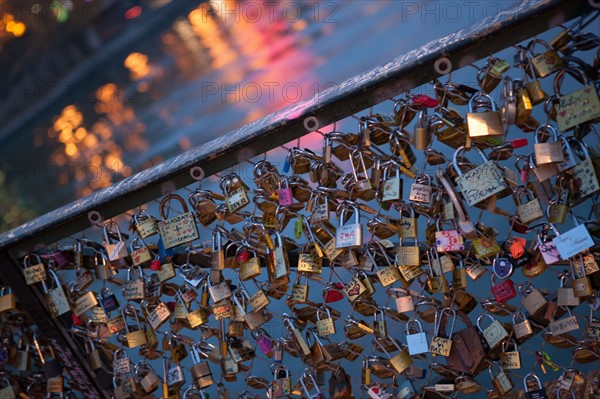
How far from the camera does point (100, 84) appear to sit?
10.6 ft

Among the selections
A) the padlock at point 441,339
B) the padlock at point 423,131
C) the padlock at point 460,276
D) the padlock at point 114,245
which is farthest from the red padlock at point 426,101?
the padlock at point 114,245

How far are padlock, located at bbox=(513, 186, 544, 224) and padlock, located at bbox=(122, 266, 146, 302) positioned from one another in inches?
36.3

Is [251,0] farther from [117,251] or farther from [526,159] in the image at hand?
[526,159]

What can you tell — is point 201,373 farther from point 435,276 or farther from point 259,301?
point 435,276

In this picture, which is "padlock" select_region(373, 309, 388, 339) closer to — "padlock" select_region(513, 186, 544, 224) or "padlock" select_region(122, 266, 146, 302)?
"padlock" select_region(513, 186, 544, 224)

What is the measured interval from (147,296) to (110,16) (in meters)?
1.60

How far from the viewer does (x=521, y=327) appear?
5.47 feet

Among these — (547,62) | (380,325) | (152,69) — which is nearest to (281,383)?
(380,325)

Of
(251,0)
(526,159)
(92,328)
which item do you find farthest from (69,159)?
(526,159)

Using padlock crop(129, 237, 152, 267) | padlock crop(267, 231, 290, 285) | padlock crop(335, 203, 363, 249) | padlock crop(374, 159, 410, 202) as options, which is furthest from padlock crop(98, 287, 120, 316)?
padlock crop(374, 159, 410, 202)

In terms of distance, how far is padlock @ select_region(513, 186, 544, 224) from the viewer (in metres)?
1.54

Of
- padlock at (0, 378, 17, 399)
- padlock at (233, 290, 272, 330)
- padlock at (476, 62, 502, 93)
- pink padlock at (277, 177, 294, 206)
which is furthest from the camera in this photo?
padlock at (0, 378, 17, 399)

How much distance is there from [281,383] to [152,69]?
5.31ft

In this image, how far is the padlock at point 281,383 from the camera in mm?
1908
